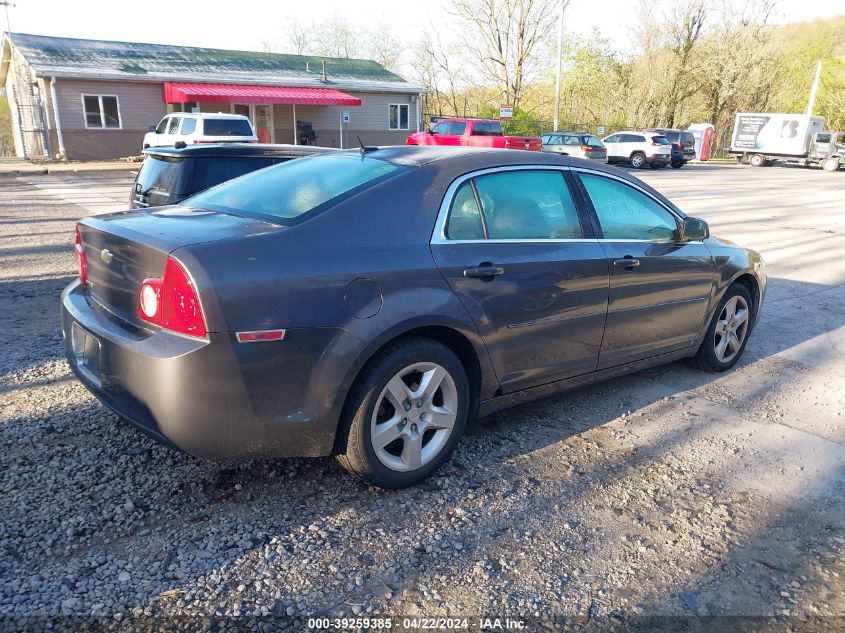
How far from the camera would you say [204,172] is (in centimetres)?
593

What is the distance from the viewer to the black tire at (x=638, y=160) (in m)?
29.7

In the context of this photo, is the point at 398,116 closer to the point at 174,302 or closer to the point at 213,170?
the point at 213,170

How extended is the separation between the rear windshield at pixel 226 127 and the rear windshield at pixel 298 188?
677 inches

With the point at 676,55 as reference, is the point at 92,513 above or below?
below

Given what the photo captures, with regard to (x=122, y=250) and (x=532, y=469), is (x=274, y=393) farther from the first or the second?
(x=532, y=469)

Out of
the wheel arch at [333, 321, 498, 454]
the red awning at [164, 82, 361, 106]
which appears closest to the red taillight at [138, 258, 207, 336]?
the wheel arch at [333, 321, 498, 454]

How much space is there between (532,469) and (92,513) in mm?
2120

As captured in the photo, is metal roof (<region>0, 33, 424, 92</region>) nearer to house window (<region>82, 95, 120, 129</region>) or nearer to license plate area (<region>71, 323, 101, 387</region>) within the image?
house window (<region>82, 95, 120, 129</region>)

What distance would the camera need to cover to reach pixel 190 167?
19.3 ft

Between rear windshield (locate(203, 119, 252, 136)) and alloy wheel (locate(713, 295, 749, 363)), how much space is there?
17.7m

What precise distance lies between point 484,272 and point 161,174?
164 inches

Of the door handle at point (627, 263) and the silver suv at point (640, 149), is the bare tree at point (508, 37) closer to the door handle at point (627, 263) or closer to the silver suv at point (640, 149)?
the silver suv at point (640, 149)

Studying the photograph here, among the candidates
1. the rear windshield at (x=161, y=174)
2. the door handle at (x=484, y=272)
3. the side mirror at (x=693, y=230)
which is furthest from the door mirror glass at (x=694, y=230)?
the rear windshield at (x=161, y=174)

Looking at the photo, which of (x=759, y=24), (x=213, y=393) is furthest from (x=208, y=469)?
(x=759, y=24)
